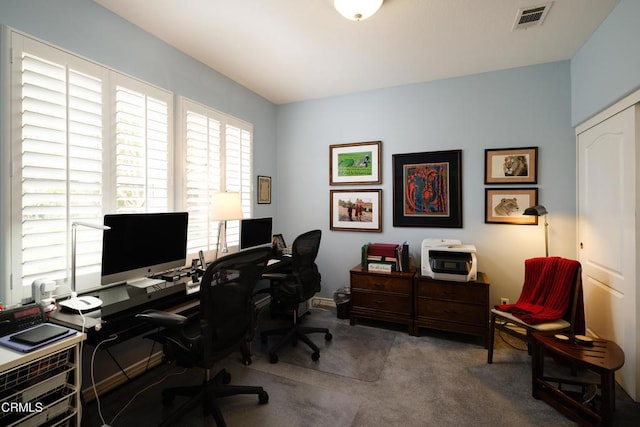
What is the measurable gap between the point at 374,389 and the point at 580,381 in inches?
54.6

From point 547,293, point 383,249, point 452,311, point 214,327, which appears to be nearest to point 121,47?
point 214,327

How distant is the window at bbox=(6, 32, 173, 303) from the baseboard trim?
29.1 inches

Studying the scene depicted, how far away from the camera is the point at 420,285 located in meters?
3.02

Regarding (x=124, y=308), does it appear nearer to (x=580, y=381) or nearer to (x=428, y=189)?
(x=580, y=381)

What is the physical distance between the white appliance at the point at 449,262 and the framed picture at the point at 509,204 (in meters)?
0.54

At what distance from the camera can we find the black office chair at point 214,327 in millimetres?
1612

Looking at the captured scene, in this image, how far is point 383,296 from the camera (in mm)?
3186

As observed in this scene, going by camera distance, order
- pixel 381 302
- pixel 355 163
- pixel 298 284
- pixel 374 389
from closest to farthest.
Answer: pixel 374 389 → pixel 298 284 → pixel 381 302 → pixel 355 163

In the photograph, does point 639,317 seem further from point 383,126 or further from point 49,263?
point 49,263

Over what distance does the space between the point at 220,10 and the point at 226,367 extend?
2.89m

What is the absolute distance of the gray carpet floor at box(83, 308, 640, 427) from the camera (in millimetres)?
1848

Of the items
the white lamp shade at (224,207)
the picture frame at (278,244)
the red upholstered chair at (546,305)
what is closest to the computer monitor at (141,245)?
the white lamp shade at (224,207)

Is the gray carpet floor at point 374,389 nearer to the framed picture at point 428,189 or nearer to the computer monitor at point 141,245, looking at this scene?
the computer monitor at point 141,245

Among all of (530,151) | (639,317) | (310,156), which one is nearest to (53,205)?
(310,156)
